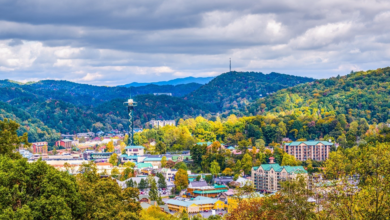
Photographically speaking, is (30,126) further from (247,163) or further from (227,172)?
(247,163)

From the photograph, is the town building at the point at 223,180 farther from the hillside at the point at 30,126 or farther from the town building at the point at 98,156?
the hillside at the point at 30,126

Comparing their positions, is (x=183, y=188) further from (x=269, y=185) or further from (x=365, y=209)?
(x=365, y=209)

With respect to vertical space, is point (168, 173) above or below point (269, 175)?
below

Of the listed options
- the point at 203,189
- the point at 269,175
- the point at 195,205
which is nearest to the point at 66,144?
the point at 203,189

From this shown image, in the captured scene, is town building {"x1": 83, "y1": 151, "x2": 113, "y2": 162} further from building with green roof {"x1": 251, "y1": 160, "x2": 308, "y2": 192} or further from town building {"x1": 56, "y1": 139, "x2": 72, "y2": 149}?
building with green roof {"x1": 251, "y1": 160, "x2": 308, "y2": 192}

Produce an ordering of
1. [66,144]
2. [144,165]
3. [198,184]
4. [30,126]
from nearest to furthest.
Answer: [198,184] < [144,165] < [66,144] < [30,126]

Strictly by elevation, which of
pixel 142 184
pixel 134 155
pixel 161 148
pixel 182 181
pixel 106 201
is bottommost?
pixel 142 184

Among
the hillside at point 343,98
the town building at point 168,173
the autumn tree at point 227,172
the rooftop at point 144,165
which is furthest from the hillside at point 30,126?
the autumn tree at point 227,172

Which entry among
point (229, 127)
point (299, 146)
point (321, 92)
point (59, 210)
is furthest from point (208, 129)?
point (59, 210)
